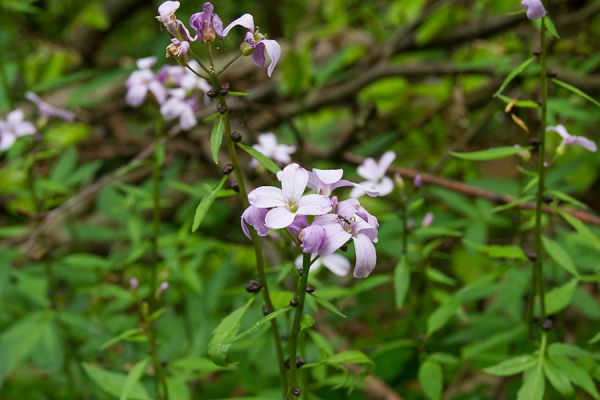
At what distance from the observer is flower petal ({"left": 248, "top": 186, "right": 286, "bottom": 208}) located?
1.31 meters

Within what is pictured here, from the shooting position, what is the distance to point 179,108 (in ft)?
7.95

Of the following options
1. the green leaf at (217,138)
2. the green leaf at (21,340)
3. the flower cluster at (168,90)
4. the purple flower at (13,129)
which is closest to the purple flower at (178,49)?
the green leaf at (217,138)

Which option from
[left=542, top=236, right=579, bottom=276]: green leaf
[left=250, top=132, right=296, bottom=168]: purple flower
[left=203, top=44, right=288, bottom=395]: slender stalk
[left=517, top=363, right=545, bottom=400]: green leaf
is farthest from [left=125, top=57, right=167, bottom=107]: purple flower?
[left=517, top=363, right=545, bottom=400]: green leaf

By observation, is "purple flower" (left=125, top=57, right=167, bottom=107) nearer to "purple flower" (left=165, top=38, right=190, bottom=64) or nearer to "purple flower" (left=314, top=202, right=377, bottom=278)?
"purple flower" (left=165, top=38, right=190, bottom=64)

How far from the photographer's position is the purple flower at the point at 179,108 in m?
2.40

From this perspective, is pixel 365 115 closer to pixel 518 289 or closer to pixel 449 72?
pixel 449 72

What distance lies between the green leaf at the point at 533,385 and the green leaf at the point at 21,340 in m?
1.84

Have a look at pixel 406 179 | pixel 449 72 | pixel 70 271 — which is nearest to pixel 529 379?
pixel 406 179

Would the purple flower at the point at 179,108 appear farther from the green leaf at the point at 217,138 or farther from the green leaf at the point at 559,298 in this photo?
the green leaf at the point at 559,298

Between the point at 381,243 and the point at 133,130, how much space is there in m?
2.59

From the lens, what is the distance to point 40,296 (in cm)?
277

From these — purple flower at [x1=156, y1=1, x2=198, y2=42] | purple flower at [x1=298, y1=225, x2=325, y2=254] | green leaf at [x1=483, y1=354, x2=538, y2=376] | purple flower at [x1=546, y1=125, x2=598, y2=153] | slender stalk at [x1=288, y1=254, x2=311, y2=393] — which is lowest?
green leaf at [x1=483, y1=354, x2=538, y2=376]

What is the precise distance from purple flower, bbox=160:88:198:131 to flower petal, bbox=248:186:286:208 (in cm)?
116

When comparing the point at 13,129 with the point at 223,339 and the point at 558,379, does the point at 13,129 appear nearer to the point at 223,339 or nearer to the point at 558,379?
the point at 223,339
